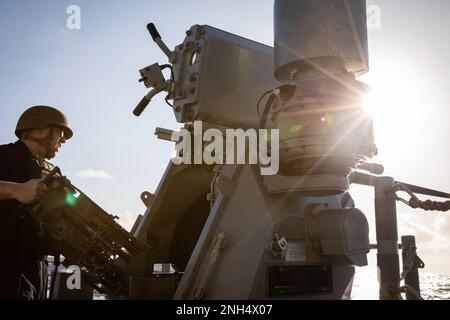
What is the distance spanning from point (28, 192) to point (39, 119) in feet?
4.05

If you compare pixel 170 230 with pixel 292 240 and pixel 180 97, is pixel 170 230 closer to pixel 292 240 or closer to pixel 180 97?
pixel 180 97

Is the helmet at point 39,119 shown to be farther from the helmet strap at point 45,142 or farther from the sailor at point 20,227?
the sailor at point 20,227

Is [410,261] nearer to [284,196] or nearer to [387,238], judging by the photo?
[387,238]

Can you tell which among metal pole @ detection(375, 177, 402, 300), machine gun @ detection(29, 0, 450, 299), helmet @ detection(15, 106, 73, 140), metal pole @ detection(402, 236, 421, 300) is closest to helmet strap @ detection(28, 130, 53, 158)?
helmet @ detection(15, 106, 73, 140)

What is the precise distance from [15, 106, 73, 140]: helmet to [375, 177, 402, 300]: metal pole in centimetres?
294

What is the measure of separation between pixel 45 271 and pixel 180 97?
6.50 ft

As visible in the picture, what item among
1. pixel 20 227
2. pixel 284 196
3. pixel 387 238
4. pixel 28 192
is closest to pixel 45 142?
pixel 20 227

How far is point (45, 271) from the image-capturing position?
153 inches

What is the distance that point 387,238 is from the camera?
3307mm

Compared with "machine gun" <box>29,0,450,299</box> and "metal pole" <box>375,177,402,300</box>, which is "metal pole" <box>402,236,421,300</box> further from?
"metal pole" <box>375,177,402,300</box>

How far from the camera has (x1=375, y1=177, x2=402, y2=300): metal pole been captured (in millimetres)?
3124

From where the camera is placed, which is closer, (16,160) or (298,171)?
(298,171)
